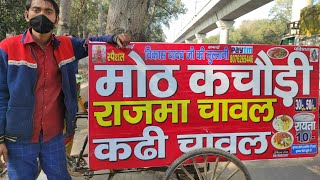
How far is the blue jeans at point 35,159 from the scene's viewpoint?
2.39 metres

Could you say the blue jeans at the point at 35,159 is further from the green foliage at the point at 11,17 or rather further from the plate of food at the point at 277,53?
the green foliage at the point at 11,17

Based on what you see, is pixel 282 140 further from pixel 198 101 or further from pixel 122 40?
pixel 122 40

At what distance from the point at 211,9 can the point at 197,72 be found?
29.4m

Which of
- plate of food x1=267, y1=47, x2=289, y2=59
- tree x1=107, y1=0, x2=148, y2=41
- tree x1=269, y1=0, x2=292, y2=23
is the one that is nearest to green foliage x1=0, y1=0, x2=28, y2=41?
tree x1=107, y1=0, x2=148, y2=41

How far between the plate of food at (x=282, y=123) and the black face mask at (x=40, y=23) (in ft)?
6.58

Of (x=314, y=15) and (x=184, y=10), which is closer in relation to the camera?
(x=314, y=15)

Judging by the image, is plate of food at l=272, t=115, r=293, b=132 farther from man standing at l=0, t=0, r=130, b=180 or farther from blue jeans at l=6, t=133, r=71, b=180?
blue jeans at l=6, t=133, r=71, b=180

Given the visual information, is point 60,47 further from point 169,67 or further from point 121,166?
point 121,166

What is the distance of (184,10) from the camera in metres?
38.8

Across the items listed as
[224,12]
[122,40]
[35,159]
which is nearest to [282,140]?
[122,40]

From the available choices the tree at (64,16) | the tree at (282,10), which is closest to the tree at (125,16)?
the tree at (64,16)

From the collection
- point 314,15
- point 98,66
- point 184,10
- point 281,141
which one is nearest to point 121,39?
point 98,66

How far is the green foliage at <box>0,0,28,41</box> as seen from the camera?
944cm

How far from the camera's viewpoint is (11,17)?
9773 millimetres
